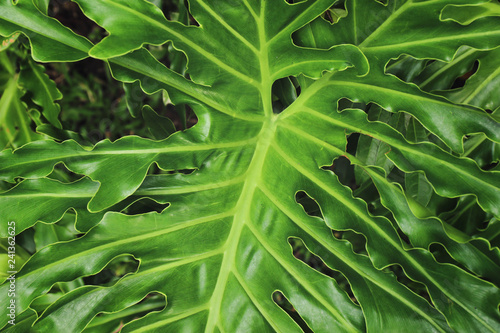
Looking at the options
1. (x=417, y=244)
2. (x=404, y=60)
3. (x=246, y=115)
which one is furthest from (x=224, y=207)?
(x=404, y=60)

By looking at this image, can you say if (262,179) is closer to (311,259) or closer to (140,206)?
(140,206)

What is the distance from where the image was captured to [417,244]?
2.36ft

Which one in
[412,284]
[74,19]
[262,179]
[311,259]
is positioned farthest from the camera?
[74,19]

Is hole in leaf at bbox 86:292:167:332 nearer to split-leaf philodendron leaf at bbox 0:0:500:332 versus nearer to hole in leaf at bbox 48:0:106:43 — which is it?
split-leaf philodendron leaf at bbox 0:0:500:332

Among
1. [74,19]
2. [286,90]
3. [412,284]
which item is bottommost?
[412,284]

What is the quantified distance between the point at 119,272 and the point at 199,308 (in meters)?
0.76

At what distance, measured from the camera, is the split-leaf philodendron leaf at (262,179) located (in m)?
0.68

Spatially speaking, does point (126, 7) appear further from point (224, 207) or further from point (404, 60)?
point (404, 60)

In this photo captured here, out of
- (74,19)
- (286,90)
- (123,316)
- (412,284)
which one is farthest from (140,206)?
(74,19)

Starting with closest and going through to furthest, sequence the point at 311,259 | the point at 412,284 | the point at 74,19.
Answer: the point at 412,284
the point at 311,259
the point at 74,19

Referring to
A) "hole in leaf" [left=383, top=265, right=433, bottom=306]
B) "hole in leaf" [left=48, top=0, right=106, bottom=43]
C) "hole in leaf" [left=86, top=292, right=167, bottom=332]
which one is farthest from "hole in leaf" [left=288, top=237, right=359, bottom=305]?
"hole in leaf" [left=48, top=0, right=106, bottom=43]

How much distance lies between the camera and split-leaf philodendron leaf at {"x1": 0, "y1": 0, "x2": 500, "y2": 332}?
0.68m

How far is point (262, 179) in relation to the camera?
0.80 meters

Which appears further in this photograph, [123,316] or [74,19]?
[74,19]
